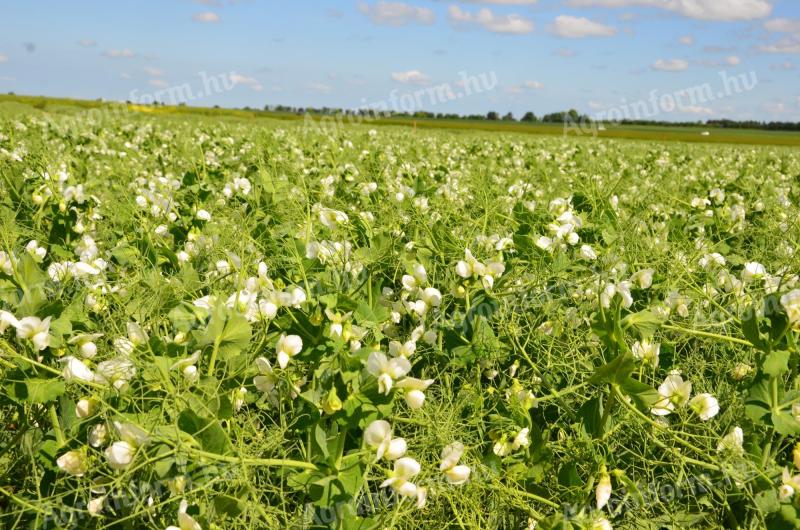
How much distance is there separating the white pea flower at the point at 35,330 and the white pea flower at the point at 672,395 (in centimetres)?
160

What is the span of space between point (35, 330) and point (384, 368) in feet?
2.77

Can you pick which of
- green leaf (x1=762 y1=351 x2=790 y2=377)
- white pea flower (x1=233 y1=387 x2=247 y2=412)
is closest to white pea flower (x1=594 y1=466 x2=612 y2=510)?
green leaf (x1=762 y1=351 x2=790 y2=377)

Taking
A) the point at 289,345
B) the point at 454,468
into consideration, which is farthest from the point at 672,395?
the point at 289,345

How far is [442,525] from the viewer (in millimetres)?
1895

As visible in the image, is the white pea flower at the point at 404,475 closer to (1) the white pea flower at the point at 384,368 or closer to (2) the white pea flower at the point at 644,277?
(1) the white pea flower at the point at 384,368

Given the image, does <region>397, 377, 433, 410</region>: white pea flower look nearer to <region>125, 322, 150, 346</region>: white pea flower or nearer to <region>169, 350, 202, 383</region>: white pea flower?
<region>169, 350, 202, 383</region>: white pea flower

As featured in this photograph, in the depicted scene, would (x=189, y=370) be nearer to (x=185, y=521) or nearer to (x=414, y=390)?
(x=185, y=521)

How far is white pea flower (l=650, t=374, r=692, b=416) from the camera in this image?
1798 millimetres

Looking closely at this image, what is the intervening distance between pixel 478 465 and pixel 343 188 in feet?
10.2

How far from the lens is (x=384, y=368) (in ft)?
4.86

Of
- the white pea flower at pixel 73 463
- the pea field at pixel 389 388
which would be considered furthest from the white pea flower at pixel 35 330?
the white pea flower at pixel 73 463

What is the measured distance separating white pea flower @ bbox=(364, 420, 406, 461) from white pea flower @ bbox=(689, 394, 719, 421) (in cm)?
94

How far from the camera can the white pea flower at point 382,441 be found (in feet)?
4.71

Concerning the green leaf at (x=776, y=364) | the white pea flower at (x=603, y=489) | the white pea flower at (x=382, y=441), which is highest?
the green leaf at (x=776, y=364)
